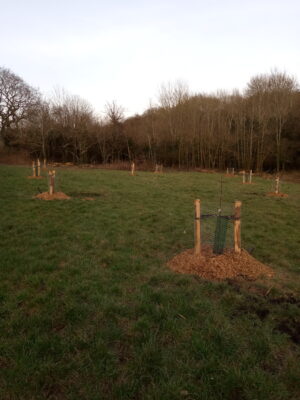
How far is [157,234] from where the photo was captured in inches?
244

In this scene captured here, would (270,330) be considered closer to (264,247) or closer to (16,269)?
(264,247)

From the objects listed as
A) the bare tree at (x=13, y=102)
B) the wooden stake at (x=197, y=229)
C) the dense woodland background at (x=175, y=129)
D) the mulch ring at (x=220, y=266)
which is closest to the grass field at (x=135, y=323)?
the mulch ring at (x=220, y=266)

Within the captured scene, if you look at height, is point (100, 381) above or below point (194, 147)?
below

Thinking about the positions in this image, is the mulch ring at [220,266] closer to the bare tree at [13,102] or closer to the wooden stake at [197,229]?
the wooden stake at [197,229]

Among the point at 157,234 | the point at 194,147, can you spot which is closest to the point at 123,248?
the point at 157,234

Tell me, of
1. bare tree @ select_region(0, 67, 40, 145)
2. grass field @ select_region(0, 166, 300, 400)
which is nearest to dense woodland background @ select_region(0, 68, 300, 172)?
bare tree @ select_region(0, 67, 40, 145)

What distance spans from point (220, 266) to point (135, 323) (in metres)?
1.84

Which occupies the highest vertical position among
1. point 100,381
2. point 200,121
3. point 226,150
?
point 200,121

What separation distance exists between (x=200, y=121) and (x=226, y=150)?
4.34 m

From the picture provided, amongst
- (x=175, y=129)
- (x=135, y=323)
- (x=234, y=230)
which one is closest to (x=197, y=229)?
(x=234, y=230)

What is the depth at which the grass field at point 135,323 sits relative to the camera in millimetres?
2115

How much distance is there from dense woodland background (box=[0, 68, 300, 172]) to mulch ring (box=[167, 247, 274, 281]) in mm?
21575

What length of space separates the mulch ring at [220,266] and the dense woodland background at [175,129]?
70.8ft

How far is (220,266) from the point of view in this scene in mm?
4172
